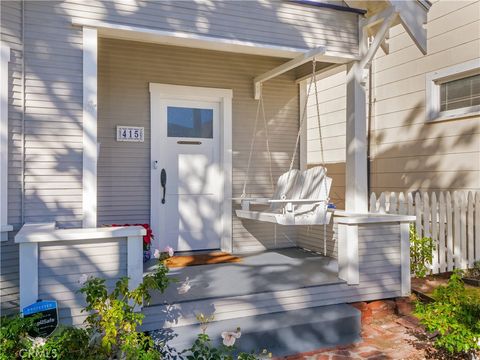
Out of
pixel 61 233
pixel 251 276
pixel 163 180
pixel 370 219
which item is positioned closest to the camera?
pixel 61 233

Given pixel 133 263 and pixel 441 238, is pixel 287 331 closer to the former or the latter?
pixel 133 263

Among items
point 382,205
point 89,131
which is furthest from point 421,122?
point 89,131

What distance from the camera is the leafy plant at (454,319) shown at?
2.68 m

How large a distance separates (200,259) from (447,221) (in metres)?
3.02

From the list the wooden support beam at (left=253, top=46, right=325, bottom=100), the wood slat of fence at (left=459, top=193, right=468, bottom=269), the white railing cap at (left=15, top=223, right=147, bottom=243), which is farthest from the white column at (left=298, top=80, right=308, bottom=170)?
the white railing cap at (left=15, top=223, right=147, bottom=243)

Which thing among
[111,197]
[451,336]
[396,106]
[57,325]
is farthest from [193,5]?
[396,106]

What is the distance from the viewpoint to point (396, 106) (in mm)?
6375

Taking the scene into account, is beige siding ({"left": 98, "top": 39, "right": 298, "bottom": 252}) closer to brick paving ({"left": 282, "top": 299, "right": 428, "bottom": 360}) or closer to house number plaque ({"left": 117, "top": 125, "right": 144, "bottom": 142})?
house number plaque ({"left": 117, "top": 125, "right": 144, "bottom": 142})

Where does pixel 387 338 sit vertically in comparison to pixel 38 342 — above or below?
below

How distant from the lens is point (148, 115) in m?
4.95

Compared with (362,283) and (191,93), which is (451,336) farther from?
(191,93)

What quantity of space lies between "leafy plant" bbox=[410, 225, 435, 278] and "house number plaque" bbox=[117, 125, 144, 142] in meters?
3.41

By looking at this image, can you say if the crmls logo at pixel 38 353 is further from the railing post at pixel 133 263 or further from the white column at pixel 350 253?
the white column at pixel 350 253

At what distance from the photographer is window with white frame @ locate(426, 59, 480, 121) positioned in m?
5.27
